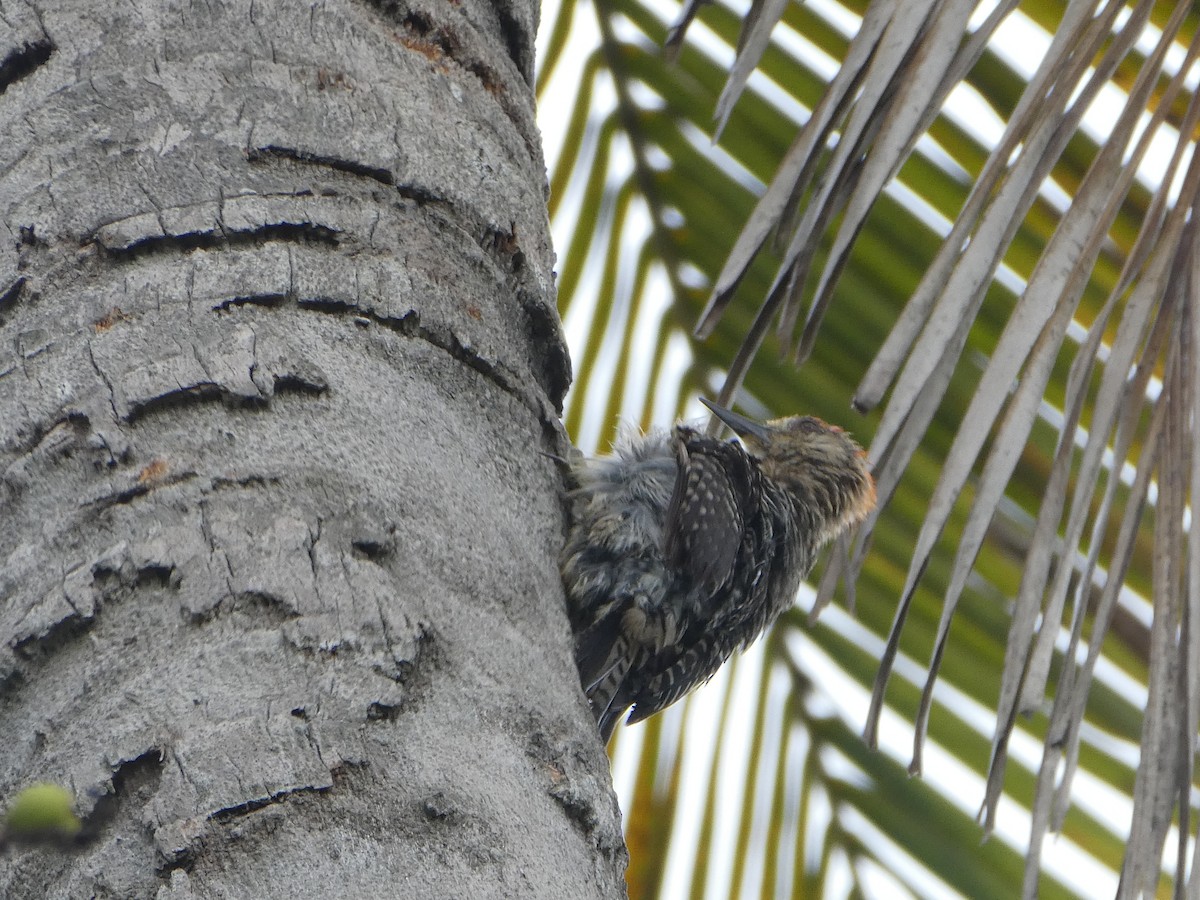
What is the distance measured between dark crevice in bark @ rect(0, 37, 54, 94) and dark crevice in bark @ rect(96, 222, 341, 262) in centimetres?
32

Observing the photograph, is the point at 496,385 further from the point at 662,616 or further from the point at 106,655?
the point at 662,616

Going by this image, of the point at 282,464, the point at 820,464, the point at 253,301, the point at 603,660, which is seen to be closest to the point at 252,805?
the point at 282,464

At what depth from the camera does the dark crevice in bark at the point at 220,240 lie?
140 cm

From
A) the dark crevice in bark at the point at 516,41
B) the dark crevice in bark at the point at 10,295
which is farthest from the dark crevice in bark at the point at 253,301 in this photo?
the dark crevice in bark at the point at 516,41

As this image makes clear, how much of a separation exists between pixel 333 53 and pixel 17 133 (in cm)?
36

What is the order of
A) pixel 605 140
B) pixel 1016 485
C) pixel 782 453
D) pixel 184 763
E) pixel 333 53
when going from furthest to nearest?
pixel 782 453
pixel 605 140
pixel 1016 485
pixel 333 53
pixel 184 763

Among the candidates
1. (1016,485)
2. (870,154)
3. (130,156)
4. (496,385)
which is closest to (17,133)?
(130,156)

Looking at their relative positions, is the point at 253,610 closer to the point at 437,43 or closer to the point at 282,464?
the point at 282,464

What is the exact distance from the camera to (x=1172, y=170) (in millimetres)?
1713

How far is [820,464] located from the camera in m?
3.82

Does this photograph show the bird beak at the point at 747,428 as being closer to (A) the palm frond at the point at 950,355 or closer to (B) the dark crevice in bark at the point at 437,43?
(A) the palm frond at the point at 950,355

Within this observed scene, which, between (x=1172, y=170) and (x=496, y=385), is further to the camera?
(x=1172, y=170)

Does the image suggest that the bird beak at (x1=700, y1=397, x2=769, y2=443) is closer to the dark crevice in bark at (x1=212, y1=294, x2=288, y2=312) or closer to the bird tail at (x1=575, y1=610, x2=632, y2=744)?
the bird tail at (x1=575, y1=610, x2=632, y2=744)

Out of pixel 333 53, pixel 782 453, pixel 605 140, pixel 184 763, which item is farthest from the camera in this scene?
pixel 782 453
